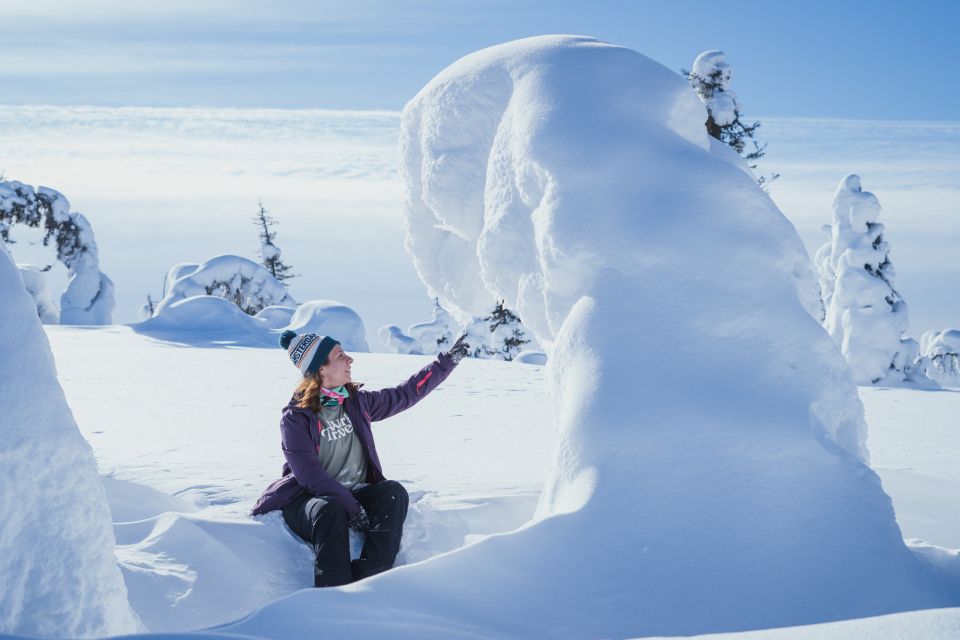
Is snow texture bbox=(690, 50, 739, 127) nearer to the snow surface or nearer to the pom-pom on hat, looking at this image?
the snow surface

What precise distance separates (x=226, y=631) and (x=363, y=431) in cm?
259

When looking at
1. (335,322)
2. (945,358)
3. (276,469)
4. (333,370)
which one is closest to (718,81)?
(335,322)

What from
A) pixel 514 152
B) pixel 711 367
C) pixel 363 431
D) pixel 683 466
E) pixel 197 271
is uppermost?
pixel 514 152

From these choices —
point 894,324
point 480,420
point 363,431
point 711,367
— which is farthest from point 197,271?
point 711,367

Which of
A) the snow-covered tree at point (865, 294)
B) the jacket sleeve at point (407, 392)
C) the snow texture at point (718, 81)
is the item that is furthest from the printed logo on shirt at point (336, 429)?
the snow-covered tree at point (865, 294)

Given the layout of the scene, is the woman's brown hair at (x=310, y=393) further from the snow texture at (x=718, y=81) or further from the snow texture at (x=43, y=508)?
the snow texture at (x=718, y=81)

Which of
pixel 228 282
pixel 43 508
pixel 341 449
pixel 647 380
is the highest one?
pixel 647 380

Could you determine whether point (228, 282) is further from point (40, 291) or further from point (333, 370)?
point (333, 370)

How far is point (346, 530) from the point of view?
4527 millimetres

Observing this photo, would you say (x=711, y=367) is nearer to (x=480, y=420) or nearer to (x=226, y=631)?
(x=226, y=631)

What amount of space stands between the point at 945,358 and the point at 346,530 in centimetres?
3222

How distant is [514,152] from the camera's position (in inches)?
199

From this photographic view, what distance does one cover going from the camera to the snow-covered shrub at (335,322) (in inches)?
734

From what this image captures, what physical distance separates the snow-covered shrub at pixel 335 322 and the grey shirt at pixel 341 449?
1331 cm
